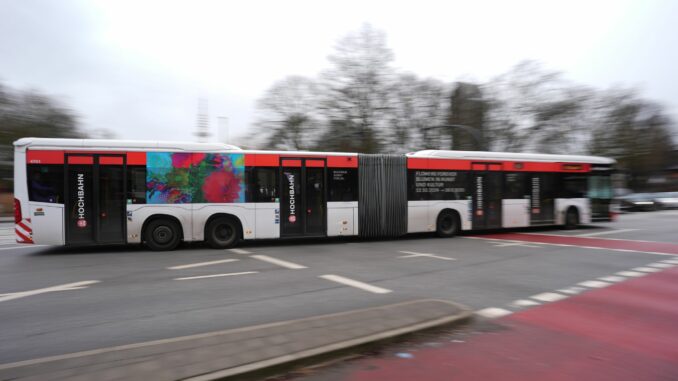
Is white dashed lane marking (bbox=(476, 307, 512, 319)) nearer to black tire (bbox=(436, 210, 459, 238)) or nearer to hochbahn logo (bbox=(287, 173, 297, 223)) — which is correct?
hochbahn logo (bbox=(287, 173, 297, 223))

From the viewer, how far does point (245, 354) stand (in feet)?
11.3

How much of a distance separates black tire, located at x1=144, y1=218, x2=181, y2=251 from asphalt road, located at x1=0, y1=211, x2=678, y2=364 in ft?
1.07

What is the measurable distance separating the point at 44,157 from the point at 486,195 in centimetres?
1341

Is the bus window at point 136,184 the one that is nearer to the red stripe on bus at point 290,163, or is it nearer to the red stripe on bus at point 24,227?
the red stripe on bus at point 24,227

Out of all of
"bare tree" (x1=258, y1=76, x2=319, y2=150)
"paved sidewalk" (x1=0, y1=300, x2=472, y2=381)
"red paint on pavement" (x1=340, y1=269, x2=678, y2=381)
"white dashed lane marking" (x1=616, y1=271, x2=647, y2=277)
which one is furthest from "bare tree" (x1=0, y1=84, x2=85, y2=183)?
"white dashed lane marking" (x1=616, y1=271, x2=647, y2=277)

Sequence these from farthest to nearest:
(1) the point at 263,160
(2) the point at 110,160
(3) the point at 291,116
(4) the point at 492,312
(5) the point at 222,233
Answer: (3) the point at 291,116 → (1) the point at 263,160 → (5) the point at 222,233 → (2) the point at 110,160 → (4) the point at 492,312

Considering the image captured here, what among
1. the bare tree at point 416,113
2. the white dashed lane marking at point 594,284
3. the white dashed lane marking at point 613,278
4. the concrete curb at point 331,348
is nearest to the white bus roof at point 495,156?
the white dashed lane marking at point 613,278

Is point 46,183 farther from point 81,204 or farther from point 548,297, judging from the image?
point 548,297

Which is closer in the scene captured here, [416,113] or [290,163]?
[290,163]

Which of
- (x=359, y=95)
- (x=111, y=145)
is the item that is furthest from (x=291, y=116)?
(x=111, y=145)

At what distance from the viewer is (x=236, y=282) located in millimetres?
6984

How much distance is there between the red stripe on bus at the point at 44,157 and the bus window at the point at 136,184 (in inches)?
61.6

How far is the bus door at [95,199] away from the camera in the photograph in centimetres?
994

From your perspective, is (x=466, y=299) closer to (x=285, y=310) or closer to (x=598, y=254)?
(x=285, y=310)
